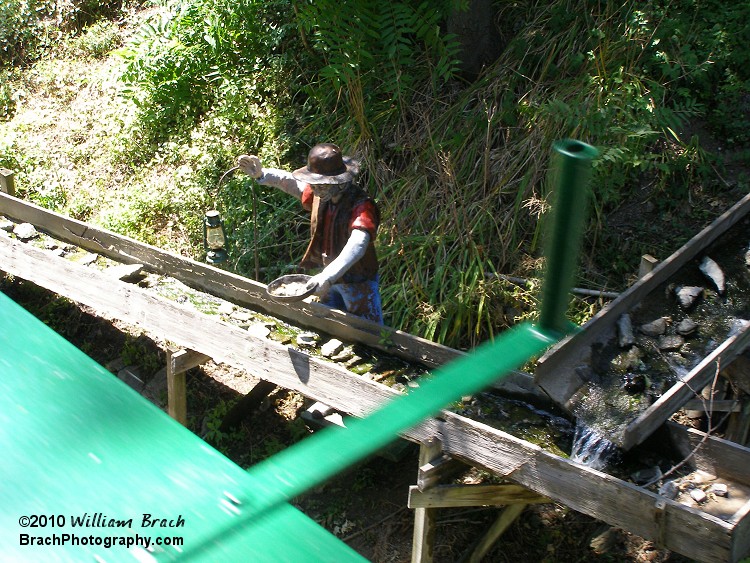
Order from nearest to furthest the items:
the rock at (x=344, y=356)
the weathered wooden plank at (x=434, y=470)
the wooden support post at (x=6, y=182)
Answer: the weathered wooden plank at (x=434, y=470) < the rock at (x=344, y=356) < the wooden support post at (x=6, y=182)

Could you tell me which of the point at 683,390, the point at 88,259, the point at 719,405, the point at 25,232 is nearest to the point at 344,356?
the point at 683,390

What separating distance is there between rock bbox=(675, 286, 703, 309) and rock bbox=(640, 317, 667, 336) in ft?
0.70

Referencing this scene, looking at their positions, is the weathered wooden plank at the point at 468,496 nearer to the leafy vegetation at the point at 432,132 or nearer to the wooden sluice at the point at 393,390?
the wooden sluice at the point at 393,390

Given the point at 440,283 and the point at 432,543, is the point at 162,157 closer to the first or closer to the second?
the point at 440,283

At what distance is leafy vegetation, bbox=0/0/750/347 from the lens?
6.11m

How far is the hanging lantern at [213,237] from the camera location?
5.66m

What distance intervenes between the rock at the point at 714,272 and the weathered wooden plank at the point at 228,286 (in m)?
1.45

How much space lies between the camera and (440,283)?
19.7 feet

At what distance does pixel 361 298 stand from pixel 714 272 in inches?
80.1

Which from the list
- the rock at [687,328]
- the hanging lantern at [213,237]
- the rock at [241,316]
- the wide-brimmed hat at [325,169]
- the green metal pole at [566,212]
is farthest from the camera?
the hanging lantern at [213,237]

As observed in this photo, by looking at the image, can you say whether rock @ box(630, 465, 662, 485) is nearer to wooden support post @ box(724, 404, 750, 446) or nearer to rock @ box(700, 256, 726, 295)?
wooden support post @ box(724, 404, 750, 446)

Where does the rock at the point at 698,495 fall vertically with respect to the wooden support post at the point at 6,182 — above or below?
above

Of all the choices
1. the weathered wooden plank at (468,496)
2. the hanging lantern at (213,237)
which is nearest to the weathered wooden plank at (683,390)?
the weathered wooden plank at (468,496)

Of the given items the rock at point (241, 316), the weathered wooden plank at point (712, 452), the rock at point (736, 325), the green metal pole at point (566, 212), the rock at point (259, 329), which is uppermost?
the green metal pole at point (566, 212)
